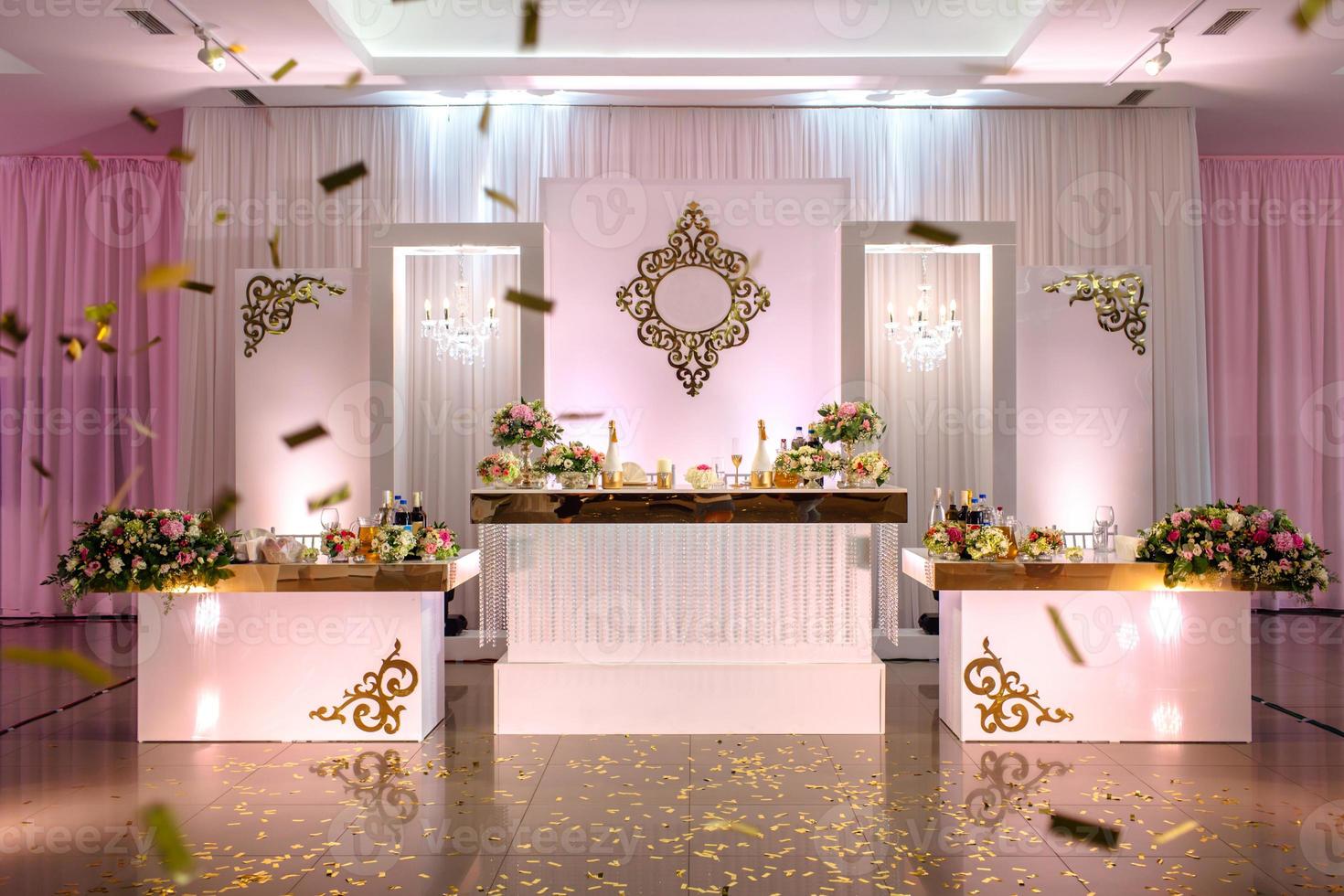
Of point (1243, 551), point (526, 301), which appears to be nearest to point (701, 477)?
point (1243, 551)

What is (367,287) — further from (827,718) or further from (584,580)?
(827,718)

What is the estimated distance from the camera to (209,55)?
6.86 meters

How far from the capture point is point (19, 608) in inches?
378

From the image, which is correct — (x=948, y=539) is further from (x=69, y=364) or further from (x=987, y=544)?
(x=69, y=364)

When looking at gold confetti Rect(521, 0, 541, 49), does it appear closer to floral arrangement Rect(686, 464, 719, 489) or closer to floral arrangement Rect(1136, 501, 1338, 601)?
floral arrangement Rect(686, 464, 719, 489)

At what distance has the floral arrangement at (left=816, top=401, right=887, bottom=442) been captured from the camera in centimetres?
635

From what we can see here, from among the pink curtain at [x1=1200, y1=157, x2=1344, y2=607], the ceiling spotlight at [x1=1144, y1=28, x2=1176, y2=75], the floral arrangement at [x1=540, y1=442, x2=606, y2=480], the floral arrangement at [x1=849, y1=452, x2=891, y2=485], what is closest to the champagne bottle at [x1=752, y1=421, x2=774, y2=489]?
the floral arrangement at [x1=849, y1=452, x2=891, y2=485]

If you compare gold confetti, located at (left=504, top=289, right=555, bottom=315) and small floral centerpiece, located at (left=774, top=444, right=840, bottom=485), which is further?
small floral centerpiece, located at (left=774, top=444, right=840, bottom=485)

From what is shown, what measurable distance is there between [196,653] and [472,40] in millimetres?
4607

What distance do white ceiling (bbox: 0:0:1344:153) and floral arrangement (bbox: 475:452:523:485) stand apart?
9.80ft

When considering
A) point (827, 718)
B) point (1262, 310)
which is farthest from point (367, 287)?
point (1262, 310)

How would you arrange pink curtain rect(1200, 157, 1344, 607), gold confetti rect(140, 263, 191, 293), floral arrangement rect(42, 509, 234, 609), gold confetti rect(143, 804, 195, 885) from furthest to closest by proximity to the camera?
pink curtain rect(1200, 157, 1344, 607)
floral arrangement rect(42, 509, 234, 609)
gold confetti rect(143, 804, 195, 885)
gold confetti rect(140, 263, 191, 293)

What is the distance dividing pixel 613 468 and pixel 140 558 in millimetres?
2487

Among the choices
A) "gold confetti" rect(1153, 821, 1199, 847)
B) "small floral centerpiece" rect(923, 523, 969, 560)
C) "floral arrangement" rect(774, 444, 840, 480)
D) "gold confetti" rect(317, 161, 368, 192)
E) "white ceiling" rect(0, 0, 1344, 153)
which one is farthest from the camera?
"white ceiling" rect(0, 0, 1344, 153)
